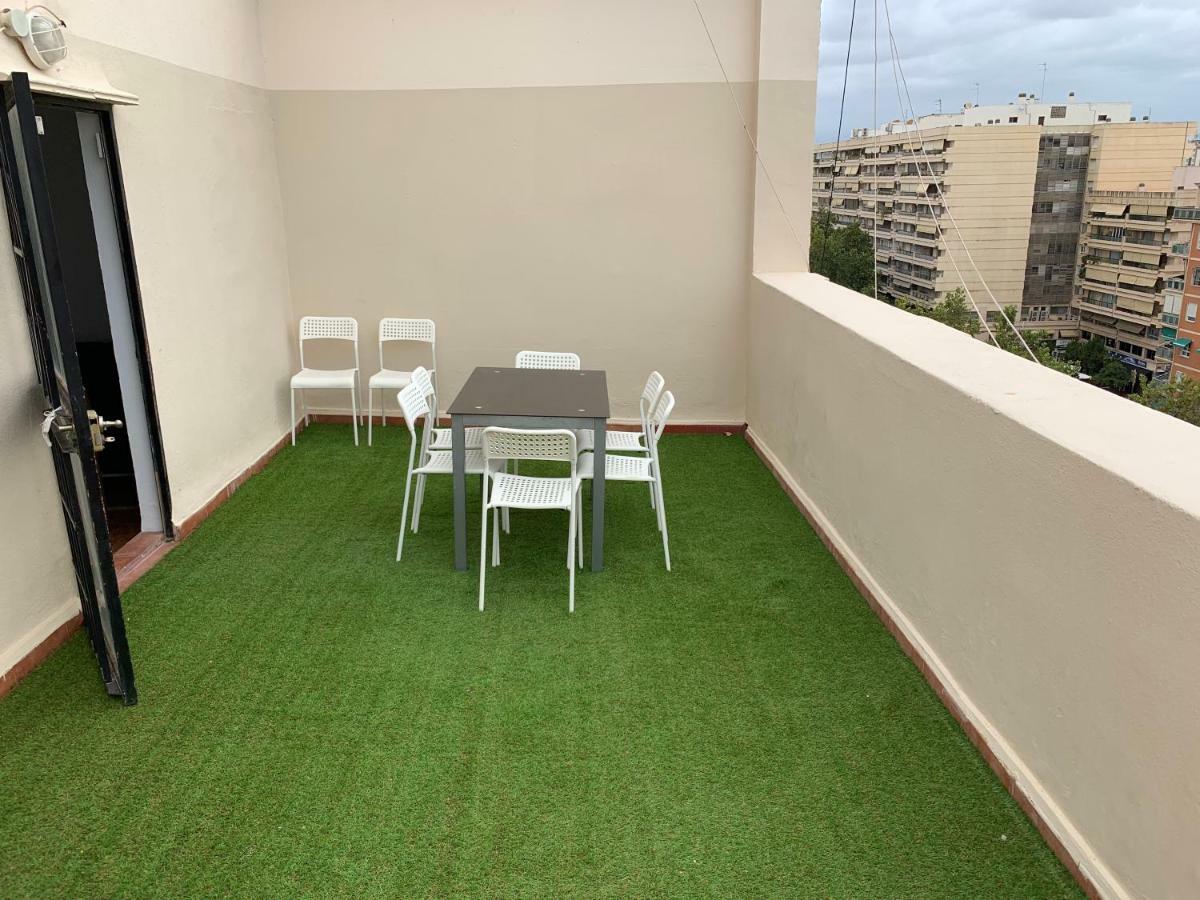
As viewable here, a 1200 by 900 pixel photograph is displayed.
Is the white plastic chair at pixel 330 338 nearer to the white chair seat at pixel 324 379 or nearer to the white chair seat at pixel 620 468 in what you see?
the white chair seat at pixel 324 379

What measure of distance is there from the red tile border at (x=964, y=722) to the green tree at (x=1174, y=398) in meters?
1.17

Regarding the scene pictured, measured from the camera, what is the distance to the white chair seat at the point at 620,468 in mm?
4043

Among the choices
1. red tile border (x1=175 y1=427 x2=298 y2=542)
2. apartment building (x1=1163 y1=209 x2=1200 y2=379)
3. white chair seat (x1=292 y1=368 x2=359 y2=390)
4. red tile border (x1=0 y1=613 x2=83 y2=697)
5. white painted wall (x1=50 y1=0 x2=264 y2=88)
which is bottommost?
red tile border (x1=0 y1=613 x2=83 y2=697)

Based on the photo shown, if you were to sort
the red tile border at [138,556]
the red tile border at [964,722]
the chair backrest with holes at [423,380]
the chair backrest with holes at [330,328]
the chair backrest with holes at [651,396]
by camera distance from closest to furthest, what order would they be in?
the red tile border at [964,722]
the red tile border at [138,556]
the chair backrest with holes at [423,380]
the chair backrest with holes at [651,396]
the chair backrest with holes at [330,328]

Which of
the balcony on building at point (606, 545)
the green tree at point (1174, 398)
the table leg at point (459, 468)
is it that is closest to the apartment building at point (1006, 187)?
the balcony on building at point (606, 545)


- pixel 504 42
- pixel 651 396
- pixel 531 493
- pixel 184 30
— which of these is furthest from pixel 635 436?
pixel 184 30

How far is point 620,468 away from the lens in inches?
163

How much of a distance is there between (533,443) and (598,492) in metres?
0.52

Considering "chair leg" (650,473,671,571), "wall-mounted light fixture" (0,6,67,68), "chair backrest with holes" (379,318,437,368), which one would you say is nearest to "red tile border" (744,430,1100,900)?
"chair leg" (650,473,671,571)

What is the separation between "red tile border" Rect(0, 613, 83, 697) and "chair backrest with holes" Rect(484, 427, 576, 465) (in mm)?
1882

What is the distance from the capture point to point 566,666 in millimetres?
3242

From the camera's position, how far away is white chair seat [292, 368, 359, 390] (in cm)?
560

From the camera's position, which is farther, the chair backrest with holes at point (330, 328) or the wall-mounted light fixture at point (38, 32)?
the chair backrest with holes at point (330, 328)

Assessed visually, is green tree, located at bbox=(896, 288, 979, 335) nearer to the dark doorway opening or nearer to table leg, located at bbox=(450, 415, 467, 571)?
table leg, located at bbox=(450, 415, 467, 571)
